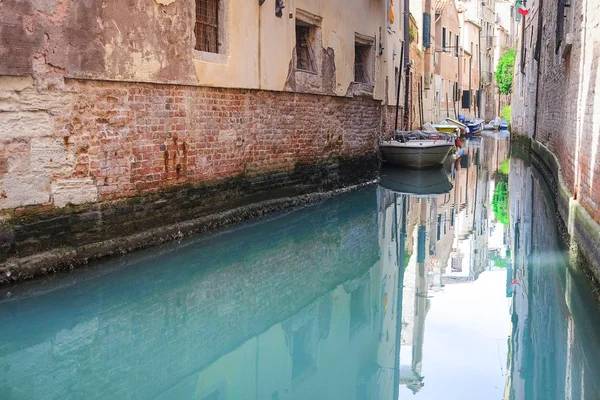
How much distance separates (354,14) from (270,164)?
214 inches

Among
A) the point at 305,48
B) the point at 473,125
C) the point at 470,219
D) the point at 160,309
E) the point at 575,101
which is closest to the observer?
the point at 160,309

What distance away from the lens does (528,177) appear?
699 inches

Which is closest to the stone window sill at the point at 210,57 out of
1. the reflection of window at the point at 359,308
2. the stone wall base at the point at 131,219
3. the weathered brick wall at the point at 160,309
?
the stone wall base at the point at 131,219

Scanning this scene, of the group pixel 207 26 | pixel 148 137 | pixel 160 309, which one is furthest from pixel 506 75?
pixel 160 309

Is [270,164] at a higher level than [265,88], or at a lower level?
lower

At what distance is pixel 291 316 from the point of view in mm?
6273

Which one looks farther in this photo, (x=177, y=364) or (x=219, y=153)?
(x=219, y=153)

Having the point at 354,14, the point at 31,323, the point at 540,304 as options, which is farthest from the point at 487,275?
the point at 354,14

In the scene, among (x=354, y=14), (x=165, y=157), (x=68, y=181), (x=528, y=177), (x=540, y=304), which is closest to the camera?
(x=540, y=304)

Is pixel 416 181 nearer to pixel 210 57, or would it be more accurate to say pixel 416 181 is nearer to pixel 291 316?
pixel 210 57

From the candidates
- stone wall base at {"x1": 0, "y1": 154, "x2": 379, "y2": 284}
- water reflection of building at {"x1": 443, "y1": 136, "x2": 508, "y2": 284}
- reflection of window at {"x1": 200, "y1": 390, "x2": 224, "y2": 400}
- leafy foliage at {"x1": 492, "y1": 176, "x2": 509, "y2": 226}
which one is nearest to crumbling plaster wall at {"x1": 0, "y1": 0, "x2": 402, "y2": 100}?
stone wall base at {"x1": 0, "y1": 154, "x2": 379, "y2": 284}

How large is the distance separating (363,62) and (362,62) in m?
0.03

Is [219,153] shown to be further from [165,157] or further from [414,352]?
[414,352]

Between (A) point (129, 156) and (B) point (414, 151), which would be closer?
(A) point (129, 156)
